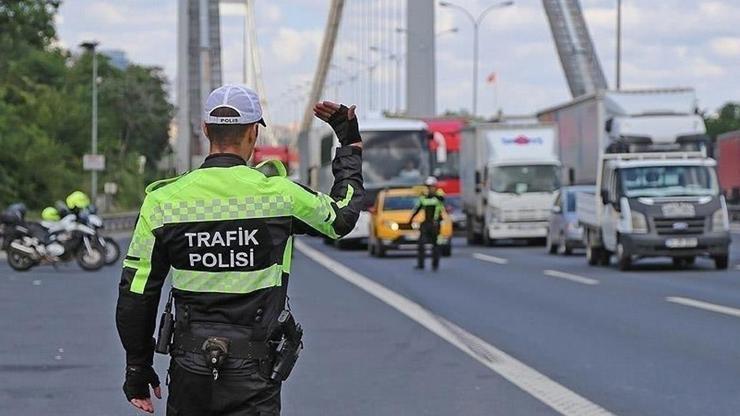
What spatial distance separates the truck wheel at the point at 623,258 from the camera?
90.8 feet

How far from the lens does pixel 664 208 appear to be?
89.6 feet

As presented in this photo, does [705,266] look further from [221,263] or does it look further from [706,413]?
[221,263]

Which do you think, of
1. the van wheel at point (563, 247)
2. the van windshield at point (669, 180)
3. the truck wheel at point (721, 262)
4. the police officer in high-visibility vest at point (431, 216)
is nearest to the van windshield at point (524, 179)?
the van wheel at point (563, 247)

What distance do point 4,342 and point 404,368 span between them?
4366mm

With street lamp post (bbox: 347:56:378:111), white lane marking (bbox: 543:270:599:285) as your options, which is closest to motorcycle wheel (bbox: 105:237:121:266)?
white lane marking (bbox: 543:270:599:285)

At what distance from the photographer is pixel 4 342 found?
15.1 m

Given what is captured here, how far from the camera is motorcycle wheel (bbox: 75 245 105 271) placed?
28.9 metres

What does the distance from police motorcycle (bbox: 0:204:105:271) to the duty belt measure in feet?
78.5

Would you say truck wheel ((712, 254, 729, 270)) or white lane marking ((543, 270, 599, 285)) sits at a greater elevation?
truck wheel ((712, 254, 729, 270))

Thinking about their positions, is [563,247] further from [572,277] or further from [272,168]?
[272,168]

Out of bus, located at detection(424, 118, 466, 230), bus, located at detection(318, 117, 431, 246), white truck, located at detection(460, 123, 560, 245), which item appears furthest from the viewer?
bus, located at detection(424, 118, 466, 230)

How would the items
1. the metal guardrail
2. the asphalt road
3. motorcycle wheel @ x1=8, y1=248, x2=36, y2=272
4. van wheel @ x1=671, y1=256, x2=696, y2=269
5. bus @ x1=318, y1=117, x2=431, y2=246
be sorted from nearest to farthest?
1. the asphalt road
2. motorcycle wheel @ x1=8, y1=248, x2=36, y2=272
3. van wheel @ x1=671, y1=256, x2=696, y2=269
4. bus @ x1=318, y1=117, x2=431, y2=246
5. the metal guardrail

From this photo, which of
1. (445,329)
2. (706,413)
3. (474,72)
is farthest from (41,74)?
(706,413)

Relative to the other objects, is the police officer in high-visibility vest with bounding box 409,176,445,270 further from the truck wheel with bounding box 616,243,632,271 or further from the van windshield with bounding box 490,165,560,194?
the van windshield with bounding box 490,165,560,194
